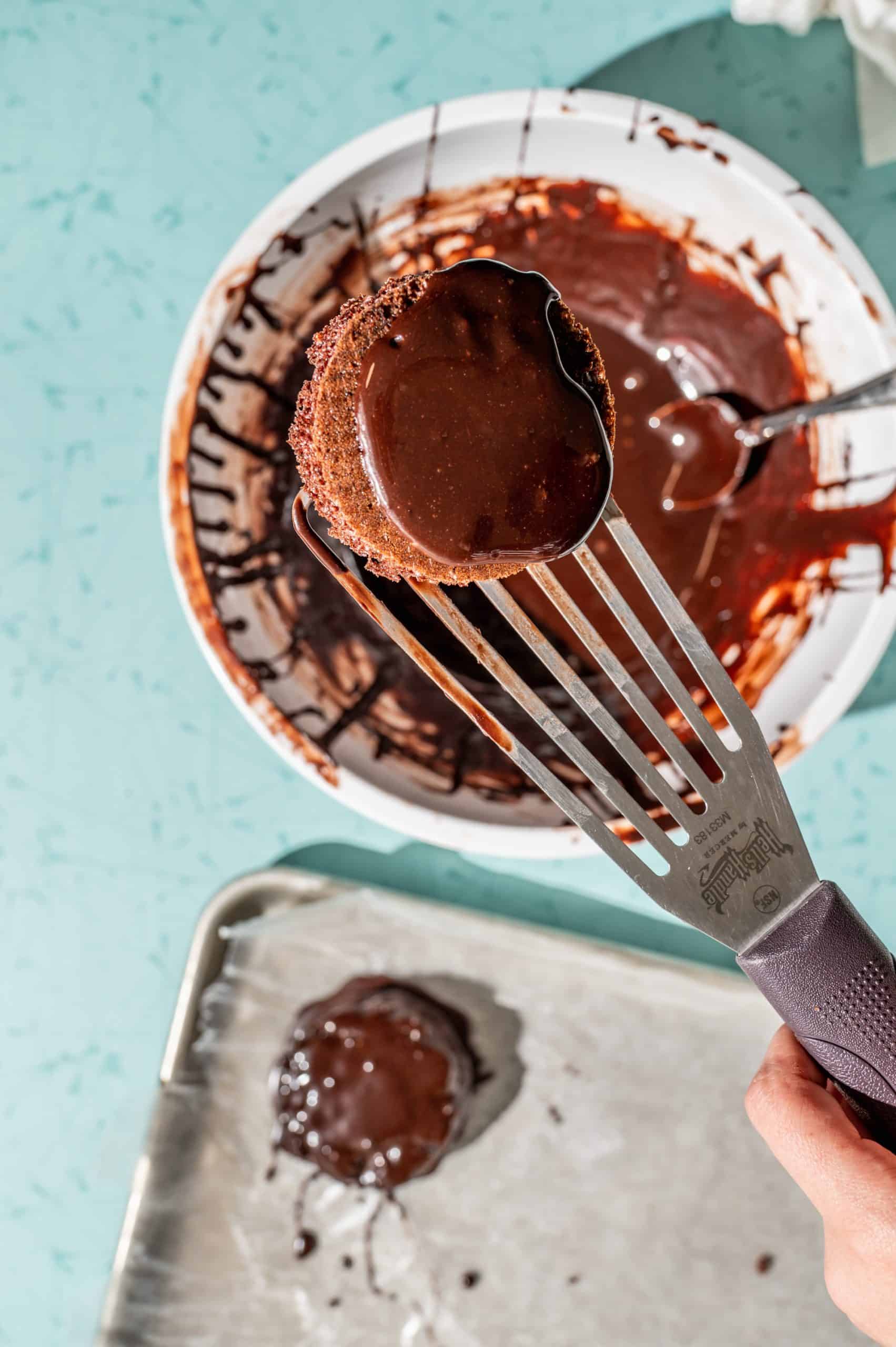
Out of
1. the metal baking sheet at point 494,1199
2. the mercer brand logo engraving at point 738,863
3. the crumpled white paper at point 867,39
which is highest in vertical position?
the crumpled white paper at point 867,39

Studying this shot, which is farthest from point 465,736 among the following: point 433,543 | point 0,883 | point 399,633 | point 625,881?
point 0,883

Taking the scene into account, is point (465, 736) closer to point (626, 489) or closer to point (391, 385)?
point (626, 489)

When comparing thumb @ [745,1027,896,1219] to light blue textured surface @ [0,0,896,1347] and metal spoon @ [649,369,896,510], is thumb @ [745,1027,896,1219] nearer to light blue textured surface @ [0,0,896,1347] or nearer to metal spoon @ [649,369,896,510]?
light blue textured surface @ [0,0,896,1347]

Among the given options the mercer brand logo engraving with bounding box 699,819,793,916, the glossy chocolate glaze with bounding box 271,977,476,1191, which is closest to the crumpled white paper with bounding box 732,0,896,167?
the mercer brand logo engraving with bounding box 699,819,793,916

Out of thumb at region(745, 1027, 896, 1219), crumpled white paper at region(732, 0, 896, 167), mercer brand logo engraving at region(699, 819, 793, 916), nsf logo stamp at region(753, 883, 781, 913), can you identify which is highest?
crumpled white paper at region(732, 0, 896, 167)

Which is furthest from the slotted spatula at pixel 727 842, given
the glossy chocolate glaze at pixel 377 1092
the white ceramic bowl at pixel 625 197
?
the glossy chocolate glaze at pixel 377 1092

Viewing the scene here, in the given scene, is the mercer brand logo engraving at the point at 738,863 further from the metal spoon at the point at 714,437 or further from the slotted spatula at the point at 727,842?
the metal spoon at the point at 714,437

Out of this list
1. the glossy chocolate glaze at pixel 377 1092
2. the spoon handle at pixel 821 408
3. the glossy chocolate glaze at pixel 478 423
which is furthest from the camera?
the glossy chocolate glaze at pixel 377 1092

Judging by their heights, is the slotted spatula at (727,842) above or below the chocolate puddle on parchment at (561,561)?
below
